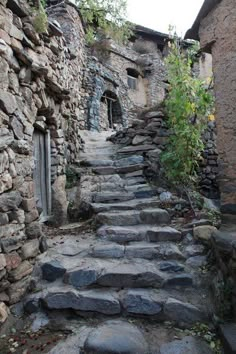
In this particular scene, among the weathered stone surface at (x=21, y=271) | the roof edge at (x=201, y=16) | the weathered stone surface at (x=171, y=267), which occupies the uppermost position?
the roof edge at (x=201, y=16)

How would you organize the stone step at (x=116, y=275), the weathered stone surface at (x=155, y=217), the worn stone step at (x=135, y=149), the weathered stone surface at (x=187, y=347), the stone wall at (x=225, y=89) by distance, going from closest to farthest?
the weathered stone surface at (x=187, y=347) → the stone wall at (x=225, y=89) → the stone step at (x=116, y=275) → the weathered stone surface at (x=155, y=217) → the worn stone step at (x=135, y=149)

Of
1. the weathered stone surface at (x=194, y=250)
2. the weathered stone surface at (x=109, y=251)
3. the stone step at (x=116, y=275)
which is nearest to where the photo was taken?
the stone step at (x=116, y=275)

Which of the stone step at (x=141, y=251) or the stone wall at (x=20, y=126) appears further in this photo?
the stone step at (x=141, y=251)

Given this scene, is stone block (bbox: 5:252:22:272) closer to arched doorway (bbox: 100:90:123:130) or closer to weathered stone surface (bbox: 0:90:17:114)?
weathered stone surface (bbox: 0:90:17:114)

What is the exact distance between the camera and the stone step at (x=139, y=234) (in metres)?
3.33

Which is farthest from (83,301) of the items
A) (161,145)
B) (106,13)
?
(106,13)

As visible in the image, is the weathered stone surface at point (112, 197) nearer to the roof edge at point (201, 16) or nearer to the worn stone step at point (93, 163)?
the worn stone step at point (93, 163)

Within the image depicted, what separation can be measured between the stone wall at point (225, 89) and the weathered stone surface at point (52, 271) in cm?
174

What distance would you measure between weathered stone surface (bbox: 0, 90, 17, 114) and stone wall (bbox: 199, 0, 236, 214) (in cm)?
197

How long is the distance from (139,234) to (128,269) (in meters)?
0.67

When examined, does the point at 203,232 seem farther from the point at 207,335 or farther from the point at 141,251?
the point at 207,335

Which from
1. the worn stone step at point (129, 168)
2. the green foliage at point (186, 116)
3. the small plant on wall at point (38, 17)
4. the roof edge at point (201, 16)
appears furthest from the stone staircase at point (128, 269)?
the small plant on wall at point (38, 17)

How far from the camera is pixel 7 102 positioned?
262cm

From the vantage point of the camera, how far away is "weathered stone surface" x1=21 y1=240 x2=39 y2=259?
9.11ft
